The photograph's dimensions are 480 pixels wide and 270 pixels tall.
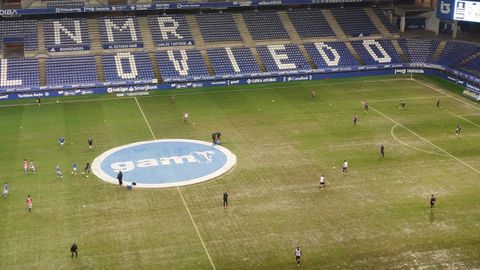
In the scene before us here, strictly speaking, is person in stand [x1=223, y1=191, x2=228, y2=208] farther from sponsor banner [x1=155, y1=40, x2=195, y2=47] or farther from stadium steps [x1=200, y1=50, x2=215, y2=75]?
sponsor banner [x1=155, y1=40, x2=195, y2=47]

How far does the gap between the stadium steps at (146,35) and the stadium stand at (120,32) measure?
0.64 m

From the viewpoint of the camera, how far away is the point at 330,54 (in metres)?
98.6

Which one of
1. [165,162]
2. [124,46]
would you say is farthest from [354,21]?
[165,162]

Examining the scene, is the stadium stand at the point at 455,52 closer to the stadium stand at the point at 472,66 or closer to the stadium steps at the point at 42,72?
the stadium stand at the point at 472,66

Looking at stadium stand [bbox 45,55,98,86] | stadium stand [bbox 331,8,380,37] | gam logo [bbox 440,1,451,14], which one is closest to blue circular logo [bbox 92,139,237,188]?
stadium stand [bbox 45,55,98,86]

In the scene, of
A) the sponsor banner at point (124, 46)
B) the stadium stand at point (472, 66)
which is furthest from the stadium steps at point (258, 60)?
the stadium stand at point (472, 66)

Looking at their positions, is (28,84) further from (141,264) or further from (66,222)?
(141,264)

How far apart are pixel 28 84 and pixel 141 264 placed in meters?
51.1

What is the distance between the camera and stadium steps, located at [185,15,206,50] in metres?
96.8

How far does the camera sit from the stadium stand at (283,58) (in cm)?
9394

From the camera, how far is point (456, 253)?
4172 centimetres

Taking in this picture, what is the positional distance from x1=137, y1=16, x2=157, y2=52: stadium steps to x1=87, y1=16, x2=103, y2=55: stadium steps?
6763 millimetres

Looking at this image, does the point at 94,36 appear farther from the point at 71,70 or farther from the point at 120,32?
the point at 71,70

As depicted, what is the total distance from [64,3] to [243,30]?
2836cm
